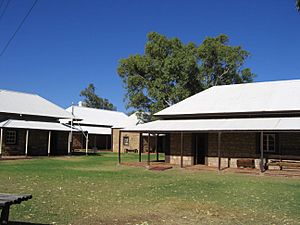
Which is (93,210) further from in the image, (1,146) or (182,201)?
(1,146)

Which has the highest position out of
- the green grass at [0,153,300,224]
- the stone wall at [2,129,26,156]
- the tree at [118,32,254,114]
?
the tree at [118,32,254,114]

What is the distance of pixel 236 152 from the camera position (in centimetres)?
2173

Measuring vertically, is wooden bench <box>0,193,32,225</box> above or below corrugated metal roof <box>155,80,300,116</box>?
below

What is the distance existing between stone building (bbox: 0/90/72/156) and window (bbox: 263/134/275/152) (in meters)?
16.5

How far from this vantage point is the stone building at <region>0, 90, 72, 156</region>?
27578 millimetres

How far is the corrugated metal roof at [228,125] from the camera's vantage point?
60.1 feet

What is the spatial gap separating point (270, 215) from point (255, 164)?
41.6ft

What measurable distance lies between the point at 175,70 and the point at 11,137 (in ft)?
62.2

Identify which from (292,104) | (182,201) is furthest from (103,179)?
(292,104)

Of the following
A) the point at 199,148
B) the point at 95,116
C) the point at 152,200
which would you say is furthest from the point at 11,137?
the point at 95,116

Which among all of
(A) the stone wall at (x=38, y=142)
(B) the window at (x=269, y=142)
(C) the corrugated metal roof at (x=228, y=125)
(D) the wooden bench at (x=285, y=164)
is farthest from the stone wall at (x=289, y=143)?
(A) the stone wall at (x=38, y=142)

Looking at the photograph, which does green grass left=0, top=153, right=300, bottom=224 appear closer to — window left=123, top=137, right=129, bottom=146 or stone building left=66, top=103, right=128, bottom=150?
window left=123, top=137, right=129, bottom=146

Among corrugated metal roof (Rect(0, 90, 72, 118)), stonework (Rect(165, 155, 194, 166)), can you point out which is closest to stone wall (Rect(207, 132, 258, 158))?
stonework (Rect(165, 155, 194, 166))

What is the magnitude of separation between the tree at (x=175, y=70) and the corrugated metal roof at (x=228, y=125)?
15.5 meters
